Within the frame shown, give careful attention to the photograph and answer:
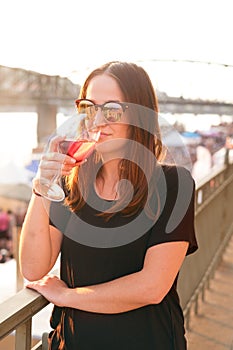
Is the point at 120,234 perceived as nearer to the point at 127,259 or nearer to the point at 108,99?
the point at 127,259

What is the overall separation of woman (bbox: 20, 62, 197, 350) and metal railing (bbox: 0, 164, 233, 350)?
0.11m

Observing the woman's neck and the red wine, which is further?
the woman's neck

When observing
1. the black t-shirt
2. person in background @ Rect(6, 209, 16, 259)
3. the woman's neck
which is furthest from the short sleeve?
person in background @ Rect(6, 209, 16, 259)

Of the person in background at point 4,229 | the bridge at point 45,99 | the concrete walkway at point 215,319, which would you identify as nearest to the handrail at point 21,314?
the concrete walkway at point 215,319

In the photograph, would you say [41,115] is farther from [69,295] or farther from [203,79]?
[69,295]

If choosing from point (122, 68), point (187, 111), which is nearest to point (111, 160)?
point (122, 68)

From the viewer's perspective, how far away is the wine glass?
1232 millimetres

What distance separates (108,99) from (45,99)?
1285 inches

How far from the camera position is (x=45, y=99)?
33375 millimetres

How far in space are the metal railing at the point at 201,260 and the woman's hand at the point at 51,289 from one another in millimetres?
16

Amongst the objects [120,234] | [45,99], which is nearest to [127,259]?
[120,234]

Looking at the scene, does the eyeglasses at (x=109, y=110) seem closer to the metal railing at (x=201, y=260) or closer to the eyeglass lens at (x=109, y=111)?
the eyeglass lens at (x=109, y=111)

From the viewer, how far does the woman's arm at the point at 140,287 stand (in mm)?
1257

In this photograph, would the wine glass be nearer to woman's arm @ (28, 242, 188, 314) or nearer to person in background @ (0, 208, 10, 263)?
woman's arm @ (28, 242, 188, 314)
